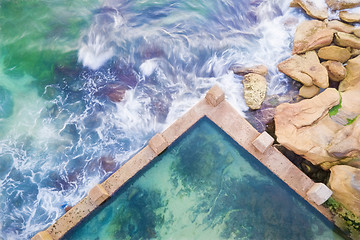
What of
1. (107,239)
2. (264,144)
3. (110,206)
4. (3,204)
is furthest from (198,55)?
(3,204)

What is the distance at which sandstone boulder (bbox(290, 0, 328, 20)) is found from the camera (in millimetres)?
14070

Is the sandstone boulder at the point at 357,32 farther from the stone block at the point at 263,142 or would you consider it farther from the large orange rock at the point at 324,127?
the stone block at the point at 263,142

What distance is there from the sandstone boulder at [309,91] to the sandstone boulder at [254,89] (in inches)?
72.3

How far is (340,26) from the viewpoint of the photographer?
13336 millimetres

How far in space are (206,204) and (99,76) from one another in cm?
834

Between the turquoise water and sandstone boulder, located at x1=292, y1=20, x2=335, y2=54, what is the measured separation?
23.0 ft

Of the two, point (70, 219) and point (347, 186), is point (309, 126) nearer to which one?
point (347, 186)

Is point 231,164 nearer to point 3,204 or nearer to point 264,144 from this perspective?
point 264,144

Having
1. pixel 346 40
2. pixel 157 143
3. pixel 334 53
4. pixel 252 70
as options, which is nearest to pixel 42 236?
pixel 157 143

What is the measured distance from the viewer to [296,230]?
883 centimetres

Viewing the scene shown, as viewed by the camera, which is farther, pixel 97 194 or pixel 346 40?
pixel 346 40

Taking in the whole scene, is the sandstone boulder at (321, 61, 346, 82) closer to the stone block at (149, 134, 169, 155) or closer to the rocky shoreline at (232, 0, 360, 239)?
the rocky shoreline at (232, 0, 360, 239)

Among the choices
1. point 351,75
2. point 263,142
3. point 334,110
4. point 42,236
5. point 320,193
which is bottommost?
point 42,236

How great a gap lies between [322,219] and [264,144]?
3368 mm
